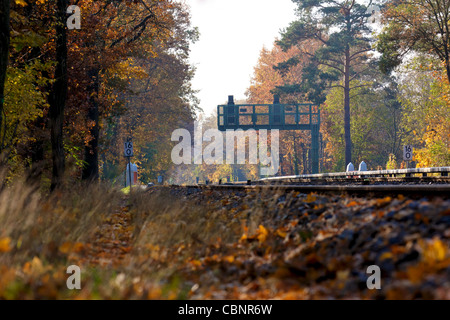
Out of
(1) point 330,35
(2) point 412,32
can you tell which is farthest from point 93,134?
(1) point 330,35

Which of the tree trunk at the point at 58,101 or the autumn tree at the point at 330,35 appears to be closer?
the tree trunk at the point at 58,101

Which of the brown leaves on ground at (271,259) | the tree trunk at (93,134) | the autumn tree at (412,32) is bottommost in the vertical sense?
the brown leaves on ground at (271,259)

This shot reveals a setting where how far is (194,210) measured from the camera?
11.2m

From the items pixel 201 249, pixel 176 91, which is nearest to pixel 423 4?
pixel 176 91

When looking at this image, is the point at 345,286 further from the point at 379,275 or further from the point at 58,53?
the point at 58,53

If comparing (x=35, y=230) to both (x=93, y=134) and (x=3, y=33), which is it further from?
(x=93, y=134)

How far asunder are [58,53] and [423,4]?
2488 centimetres

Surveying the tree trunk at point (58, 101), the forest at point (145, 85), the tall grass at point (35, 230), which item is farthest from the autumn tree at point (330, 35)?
the tall grass at point (35, 230)

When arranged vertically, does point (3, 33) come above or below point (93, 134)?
above

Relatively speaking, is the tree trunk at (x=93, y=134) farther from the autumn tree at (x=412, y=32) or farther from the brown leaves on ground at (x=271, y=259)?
the autumn tree at (x=412, y=32)

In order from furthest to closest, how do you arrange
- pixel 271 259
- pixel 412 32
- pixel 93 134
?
pixel 412 32
pixel 93 134
pixel 271 259

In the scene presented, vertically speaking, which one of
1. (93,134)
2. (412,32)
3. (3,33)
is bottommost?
(93,134)

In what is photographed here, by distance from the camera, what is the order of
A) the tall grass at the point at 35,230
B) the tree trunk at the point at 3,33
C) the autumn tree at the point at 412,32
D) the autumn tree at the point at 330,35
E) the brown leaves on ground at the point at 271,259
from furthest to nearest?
1. the autumn tree at the point at 330,35
2. the autumn tree at the point at 412,32
3. the tree trunk at the point at 3,33
4. the tall grass at the point at 35,230
5. the brown leaves on ground at the point at 271,259

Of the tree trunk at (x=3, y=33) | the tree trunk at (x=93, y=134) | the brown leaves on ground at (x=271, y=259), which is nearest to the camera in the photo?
the brown leaves on ground at (x=271, y=259)
